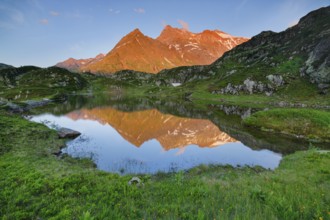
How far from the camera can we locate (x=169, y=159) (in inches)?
1147

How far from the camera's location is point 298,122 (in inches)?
1818

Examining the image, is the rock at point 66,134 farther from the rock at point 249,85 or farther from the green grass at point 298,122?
the rock at point 249,85

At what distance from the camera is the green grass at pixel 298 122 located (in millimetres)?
42000

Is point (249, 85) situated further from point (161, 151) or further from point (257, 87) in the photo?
point (161, 151)

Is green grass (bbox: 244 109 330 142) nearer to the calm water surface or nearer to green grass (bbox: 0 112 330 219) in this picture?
the calm water surface

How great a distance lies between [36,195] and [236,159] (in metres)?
25.4

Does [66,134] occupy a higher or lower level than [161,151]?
higher

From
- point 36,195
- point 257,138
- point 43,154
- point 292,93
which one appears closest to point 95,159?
point 43,154

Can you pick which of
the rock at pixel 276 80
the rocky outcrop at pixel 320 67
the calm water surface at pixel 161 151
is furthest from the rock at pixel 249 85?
the calm water surface at pixel 161 151

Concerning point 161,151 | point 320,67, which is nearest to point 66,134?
point 161,151

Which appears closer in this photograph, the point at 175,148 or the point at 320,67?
the point at 175,148

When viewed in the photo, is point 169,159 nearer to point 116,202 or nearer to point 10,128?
point 116,202

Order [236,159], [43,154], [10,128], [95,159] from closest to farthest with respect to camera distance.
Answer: [43,154]
[95,159]
[236,159]
[10,128]

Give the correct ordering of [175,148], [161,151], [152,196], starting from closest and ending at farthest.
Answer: [152,196] → [161,151] → [175,148]
